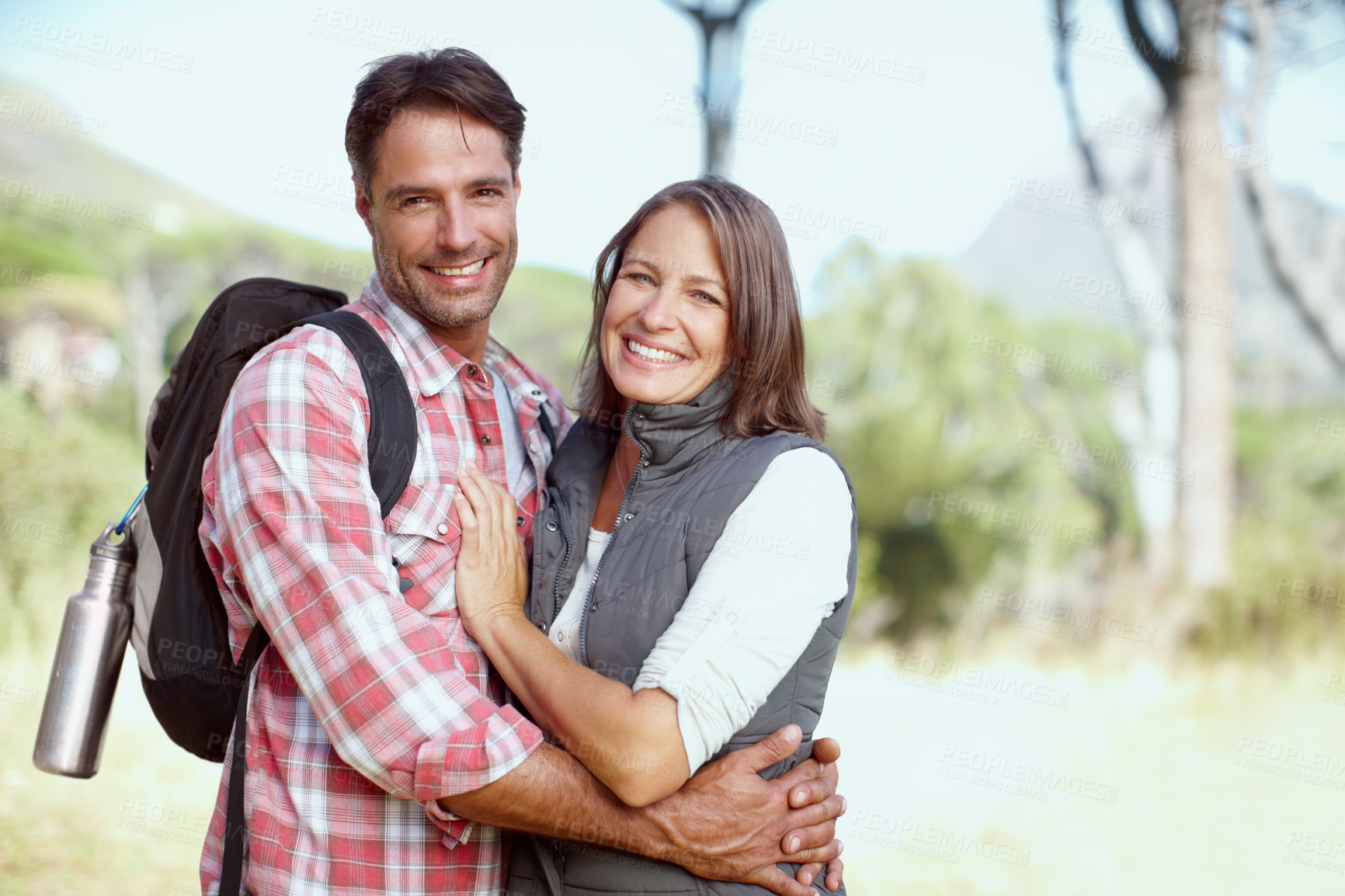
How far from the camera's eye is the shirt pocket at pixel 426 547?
1.93 m

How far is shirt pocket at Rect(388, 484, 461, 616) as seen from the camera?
193 cm

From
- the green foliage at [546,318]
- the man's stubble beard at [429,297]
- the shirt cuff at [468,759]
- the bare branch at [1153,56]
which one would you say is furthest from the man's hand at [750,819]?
the bare branch at [1153,56]

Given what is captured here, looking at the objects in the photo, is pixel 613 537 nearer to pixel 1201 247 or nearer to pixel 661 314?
pixel 661 314

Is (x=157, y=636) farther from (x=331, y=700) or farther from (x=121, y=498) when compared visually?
(x=121, y=498)

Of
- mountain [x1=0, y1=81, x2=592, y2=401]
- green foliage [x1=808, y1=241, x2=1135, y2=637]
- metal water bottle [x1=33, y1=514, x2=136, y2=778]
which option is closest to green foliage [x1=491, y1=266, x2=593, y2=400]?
mountain [x1=0, y1=81, x2=592, y2=401]

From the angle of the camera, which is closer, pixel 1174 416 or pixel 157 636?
pixel 157 636

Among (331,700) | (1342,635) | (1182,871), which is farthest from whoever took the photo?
(1342,635)

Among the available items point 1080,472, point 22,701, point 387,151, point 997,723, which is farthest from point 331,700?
point 1080,472

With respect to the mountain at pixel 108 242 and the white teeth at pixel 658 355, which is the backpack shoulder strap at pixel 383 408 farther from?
the mountain at pixel 108 242

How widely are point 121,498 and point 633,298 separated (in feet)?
19.9

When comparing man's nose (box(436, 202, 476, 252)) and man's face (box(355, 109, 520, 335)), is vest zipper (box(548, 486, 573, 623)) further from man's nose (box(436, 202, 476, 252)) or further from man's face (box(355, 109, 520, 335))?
man's nose (box(436, 202, 476, 252))

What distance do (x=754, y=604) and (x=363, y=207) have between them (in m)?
1.39

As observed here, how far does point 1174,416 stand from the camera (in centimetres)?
880

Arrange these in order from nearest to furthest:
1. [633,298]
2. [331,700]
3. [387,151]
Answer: [331,700] < [633,298] < [387,151]
